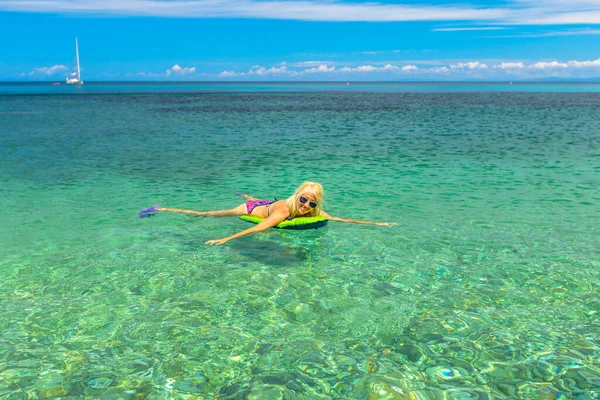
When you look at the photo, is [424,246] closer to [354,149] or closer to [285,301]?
[285,301]

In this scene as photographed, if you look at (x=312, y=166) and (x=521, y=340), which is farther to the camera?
(x=312, y=166)

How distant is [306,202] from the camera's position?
9328 mm

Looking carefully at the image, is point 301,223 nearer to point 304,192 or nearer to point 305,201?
point 305,201

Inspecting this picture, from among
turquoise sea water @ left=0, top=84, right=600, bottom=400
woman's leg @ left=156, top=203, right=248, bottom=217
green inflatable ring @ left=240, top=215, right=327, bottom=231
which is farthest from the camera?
woman's leg @ left=156, top=203, right=248, bottom=217

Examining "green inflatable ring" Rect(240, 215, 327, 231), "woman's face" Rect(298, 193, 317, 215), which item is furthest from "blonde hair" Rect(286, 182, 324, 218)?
"green inflatable ring" Rect(240, 215, 327, 231)

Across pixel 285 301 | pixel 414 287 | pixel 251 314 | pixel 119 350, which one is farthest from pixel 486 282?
pixel 119 350

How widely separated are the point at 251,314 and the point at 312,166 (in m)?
13.0

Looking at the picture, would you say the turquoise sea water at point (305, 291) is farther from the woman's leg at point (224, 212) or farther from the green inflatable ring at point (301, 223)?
the green inflatable ring at point (301, 223)

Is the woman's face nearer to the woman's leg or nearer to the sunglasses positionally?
the sunglasses

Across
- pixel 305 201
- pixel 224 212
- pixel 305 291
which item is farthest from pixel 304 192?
pixel 224 212

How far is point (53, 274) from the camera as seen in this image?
8.02m

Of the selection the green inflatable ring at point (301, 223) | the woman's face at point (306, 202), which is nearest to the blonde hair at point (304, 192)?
the woman's face at point (306, 202)

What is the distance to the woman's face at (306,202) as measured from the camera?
30.5 ft

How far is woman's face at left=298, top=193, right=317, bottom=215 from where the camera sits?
929cm
